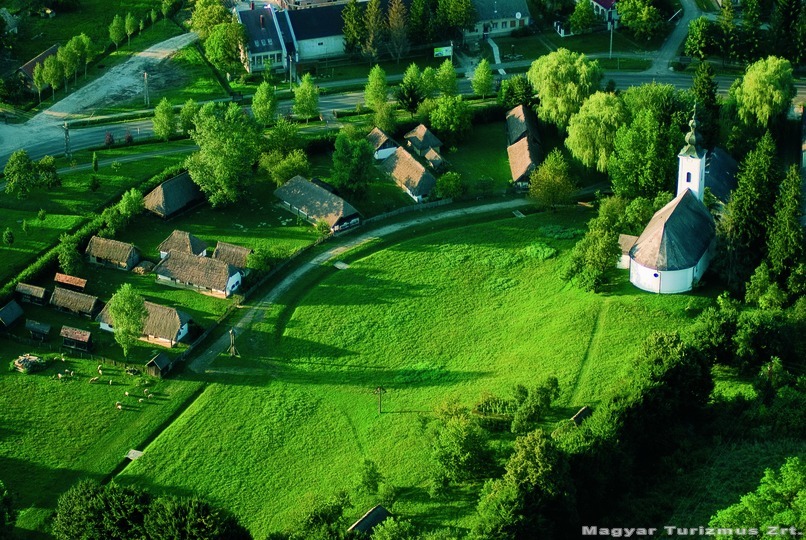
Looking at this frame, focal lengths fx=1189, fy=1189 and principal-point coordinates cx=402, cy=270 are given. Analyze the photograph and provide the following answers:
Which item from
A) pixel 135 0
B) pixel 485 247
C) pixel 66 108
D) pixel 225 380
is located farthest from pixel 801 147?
pixel 135 0

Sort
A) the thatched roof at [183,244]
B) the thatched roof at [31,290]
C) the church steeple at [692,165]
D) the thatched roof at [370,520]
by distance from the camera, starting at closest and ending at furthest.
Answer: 1. the thatched roof at [370,520]
2. the thatched roof at [31,290]
3. the church steeple at [692,165]
4. the thatched roof at [183,244]

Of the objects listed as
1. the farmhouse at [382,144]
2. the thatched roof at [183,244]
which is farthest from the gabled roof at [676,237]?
the thatched roof at [183,244]

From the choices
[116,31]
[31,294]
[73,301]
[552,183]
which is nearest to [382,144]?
[552,183]

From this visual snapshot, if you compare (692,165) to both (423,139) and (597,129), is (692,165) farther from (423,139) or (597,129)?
(423,139)

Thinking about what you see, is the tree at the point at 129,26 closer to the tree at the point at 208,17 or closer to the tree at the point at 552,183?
the tree at the point at 208,17

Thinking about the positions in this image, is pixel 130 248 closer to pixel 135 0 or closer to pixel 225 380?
pixel 225 380
